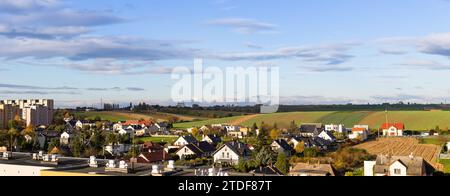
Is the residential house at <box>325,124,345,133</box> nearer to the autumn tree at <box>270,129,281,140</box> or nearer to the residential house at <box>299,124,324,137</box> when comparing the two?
the residential house at <box>299,124,324,137</box>

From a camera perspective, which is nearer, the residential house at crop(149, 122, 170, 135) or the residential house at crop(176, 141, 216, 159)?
the residential house at crop(176, 141, 216, 159)

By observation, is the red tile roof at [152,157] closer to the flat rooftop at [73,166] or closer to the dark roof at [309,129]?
the flat rooftop at [73,166]

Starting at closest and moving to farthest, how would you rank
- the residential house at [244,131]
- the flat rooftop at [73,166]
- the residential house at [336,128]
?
the flat rooftop at [73,166], the residential house at [244,131], the residential house at [336,128]

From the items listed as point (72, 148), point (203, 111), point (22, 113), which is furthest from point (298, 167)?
point (203, 111)

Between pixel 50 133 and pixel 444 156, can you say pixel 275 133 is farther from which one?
pixel 50 133

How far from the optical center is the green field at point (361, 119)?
52.8 metres

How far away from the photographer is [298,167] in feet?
59.8

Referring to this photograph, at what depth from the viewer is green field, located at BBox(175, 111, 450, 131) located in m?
52.8

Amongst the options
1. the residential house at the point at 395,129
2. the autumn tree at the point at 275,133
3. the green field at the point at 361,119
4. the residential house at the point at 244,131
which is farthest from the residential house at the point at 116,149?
the residential house at the point at 395,129

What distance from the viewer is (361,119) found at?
59531 mm

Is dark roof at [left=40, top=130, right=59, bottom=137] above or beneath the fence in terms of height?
above

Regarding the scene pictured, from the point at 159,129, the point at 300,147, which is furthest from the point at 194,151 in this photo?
the point at 159,129

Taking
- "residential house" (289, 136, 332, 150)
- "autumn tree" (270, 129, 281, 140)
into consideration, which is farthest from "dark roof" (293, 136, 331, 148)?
"autumn tree" (270, 129, 281, 140)
